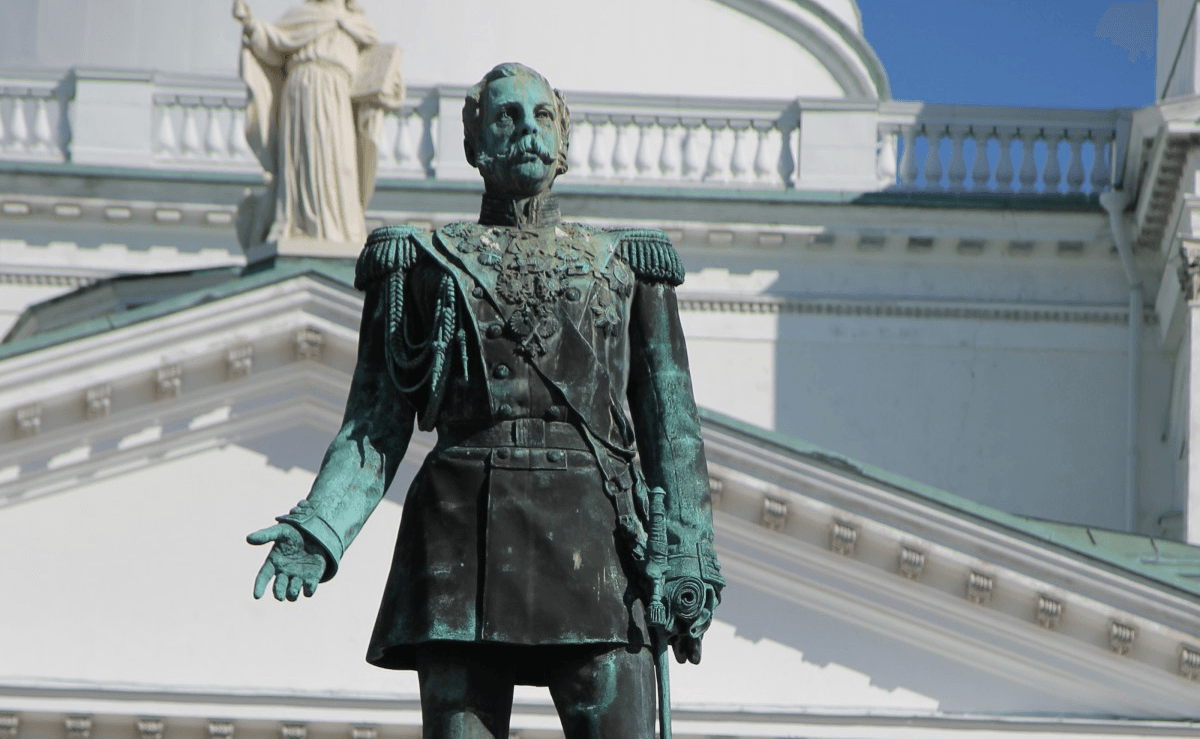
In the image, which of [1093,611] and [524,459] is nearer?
[524,459]

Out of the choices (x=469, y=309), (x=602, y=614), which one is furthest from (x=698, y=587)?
(x=469, y=309)

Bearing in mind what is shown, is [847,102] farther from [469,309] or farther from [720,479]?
[469,309]

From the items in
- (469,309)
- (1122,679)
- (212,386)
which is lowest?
(1122,679)

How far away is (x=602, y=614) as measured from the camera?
925cm

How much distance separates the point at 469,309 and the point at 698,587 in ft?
3.15

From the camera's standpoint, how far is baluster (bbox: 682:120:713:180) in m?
38.4

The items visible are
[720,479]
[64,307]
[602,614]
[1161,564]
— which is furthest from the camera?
[64,307]

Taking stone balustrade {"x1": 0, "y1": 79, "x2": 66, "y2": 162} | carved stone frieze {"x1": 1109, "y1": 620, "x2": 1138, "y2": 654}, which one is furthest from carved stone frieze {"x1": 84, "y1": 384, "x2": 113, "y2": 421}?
stone balustrade {"x1": 0, "y1": 79, "x2": 66, "y2": 162}

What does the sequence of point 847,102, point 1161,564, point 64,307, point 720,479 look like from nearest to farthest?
point 720,479, point 1161,564, point 64,307, point 847,102

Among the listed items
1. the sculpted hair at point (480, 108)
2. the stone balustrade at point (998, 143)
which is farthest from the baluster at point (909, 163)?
the sculpted hair at point (480, 108)

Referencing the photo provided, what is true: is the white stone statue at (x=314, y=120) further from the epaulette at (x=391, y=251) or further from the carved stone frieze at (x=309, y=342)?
the epaulette at (x=391, y=251)

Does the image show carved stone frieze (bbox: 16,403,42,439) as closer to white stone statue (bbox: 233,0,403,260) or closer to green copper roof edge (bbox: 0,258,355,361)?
green copper roof edge (bbox: 0,258,355,361)

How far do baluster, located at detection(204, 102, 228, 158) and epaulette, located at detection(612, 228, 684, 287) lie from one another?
29.3m

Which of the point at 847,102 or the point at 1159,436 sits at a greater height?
the point at 847,102
